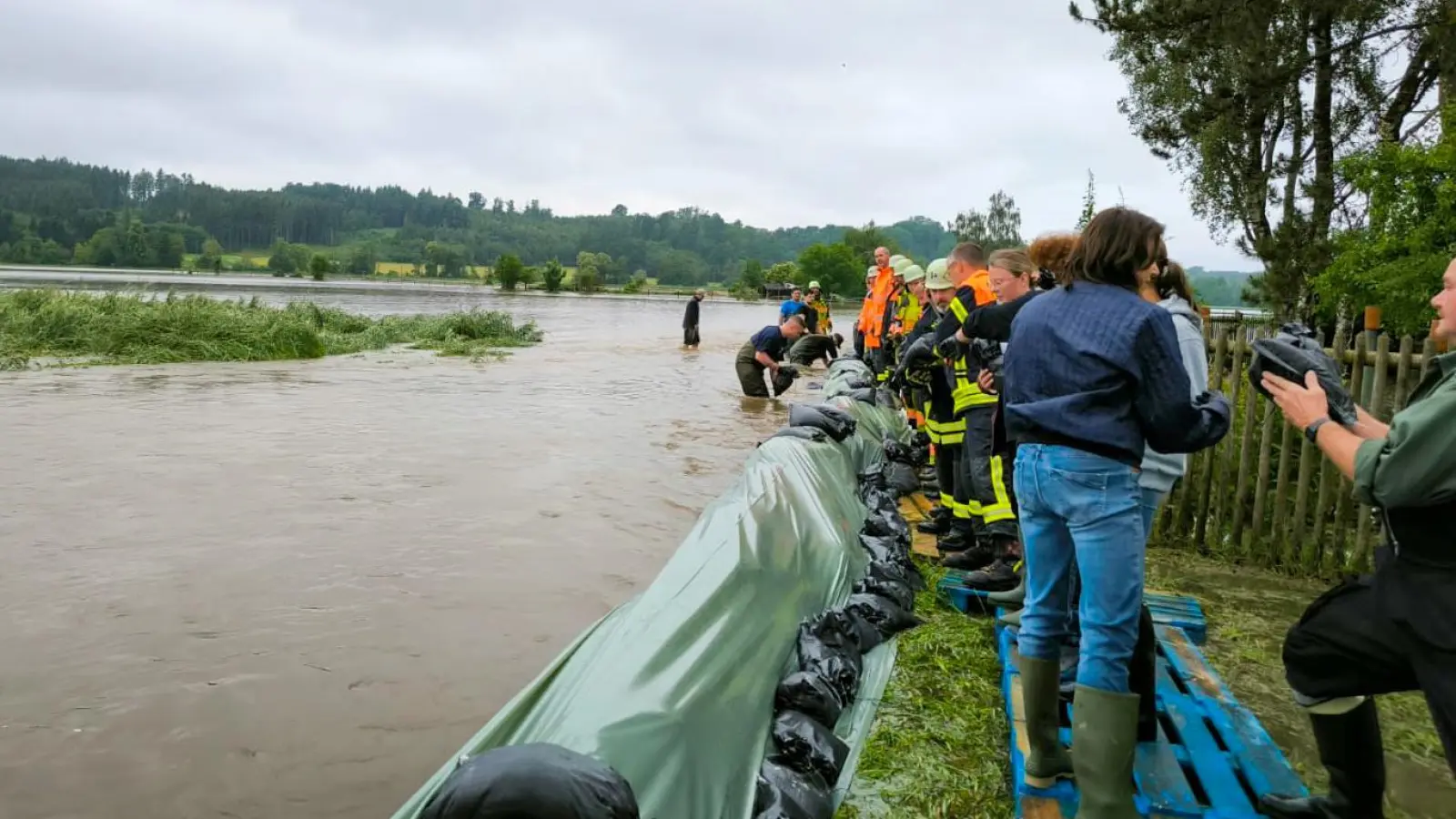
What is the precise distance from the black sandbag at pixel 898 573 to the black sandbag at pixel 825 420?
55.0 inches

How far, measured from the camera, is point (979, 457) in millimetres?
4738

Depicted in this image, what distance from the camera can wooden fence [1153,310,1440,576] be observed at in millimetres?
4898

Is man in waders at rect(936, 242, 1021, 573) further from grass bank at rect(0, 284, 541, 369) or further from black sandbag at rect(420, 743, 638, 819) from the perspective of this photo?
grass bank at rect(0, 284, 541, 369)

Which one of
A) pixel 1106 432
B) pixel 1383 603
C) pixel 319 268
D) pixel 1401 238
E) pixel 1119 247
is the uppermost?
pixel 1401 238

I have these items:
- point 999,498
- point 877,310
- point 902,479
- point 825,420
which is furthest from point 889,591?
point 877,310

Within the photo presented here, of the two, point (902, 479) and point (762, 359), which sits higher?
point (762, 359)

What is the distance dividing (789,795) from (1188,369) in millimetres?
1721

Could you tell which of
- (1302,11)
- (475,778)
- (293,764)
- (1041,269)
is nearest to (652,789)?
(475,778)

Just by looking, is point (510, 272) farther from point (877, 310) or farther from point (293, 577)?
point (293, 577)

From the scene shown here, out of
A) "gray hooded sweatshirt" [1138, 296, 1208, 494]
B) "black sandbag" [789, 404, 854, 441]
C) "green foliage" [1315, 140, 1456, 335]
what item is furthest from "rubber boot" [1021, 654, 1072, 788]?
"green foliage" [1315, 140, 1456, 335]

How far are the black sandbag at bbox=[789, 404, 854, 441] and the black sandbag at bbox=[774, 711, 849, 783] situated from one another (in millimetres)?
3232

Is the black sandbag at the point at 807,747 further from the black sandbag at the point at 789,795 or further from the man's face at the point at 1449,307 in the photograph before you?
the man's face at the point at 1449,307

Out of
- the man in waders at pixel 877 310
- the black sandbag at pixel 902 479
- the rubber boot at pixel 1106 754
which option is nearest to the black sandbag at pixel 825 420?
the black sandbag at pixel 902 479

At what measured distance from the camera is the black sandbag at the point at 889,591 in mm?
4129
